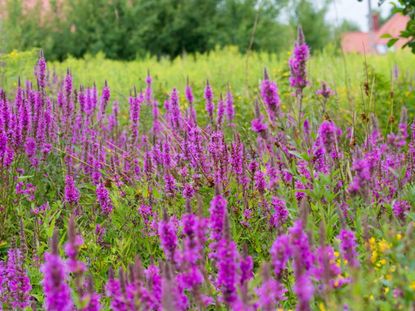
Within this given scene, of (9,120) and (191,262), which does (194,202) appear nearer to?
(9,120)

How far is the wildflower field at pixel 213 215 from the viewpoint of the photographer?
199cm

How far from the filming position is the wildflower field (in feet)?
6.52

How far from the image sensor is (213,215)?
2.17 meters

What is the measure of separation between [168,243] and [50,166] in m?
3.14

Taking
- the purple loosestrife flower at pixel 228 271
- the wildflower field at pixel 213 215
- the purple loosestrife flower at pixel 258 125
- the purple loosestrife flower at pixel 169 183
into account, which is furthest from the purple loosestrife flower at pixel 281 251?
the purple loosestrife flower at pixel 169 183

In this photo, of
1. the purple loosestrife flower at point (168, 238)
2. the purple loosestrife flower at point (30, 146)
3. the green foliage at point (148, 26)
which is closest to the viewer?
the purple loosestrife flower at point (168, 238)

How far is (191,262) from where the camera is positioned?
6.58ft

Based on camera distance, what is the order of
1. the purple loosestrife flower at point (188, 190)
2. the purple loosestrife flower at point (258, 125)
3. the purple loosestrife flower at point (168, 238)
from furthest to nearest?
the purple loosestrife flower at point (188, 190) < the purple loosestrife flower at point (258, 125) < the purple loosestrife flower at point (168, 238)

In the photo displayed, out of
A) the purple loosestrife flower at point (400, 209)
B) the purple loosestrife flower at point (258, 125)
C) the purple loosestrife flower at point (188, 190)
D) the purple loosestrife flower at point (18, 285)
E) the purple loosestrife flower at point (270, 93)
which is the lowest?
the purple loosestrife flower at point (18, 285)

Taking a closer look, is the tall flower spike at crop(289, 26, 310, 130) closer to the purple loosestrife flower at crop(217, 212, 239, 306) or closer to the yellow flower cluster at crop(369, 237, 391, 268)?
the yellow flower cluster at crop(369, 237, 391, 268)

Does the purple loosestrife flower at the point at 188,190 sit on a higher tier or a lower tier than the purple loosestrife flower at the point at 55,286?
lower

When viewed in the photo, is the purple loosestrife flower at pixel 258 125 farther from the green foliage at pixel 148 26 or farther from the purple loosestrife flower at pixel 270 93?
the green foliage at pixel 148 26

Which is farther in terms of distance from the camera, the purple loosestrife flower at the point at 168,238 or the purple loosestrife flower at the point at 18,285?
the purple loosestrife flower at the point at 18,285

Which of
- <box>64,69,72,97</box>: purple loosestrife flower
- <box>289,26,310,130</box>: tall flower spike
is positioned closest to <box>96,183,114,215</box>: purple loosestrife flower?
<box>289,26,310,130</box>: tall flower spike
